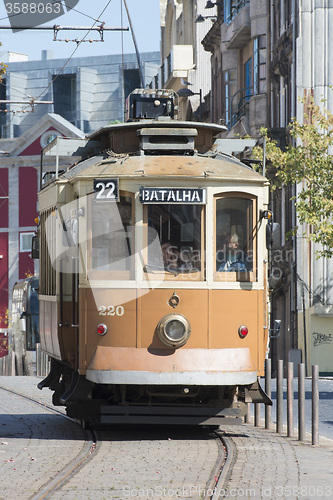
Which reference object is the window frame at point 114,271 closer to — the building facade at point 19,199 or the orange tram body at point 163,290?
the orange tram body at point 163,290

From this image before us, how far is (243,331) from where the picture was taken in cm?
1305

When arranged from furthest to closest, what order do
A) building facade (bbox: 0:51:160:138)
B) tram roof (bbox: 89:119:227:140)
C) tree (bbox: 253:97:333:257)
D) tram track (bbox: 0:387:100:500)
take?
1. building facade (bbox: 0:51:160:138)
2. tree (bbox: 253:97:333:257)
3. tram roof (bbox: 89:119:227:140)
4. tram track (bbox: 0:387:100:500)

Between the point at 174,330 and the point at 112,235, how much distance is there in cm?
137

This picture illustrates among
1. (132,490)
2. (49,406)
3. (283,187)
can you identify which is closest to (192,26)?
(283,187)

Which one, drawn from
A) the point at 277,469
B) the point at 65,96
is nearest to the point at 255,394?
the point at 277,469

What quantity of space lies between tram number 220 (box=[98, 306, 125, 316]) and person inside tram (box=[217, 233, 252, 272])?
1.26 meters

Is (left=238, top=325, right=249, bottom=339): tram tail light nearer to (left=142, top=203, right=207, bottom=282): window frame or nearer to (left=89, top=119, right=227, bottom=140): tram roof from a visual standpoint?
(left=142, top=203, right=207, bottom=282): window frame

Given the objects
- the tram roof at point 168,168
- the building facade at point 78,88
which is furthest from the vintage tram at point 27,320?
the building facade at point 78,88

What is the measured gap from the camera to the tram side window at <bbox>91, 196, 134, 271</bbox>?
13109 mm


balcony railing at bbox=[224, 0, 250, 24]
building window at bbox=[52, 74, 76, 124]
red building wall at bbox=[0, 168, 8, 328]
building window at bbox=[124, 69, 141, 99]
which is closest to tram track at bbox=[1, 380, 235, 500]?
balcony railing at bbox=[224, 0, 250, 24]

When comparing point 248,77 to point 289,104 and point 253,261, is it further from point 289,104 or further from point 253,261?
point 253,261

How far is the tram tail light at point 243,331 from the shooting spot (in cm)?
1304

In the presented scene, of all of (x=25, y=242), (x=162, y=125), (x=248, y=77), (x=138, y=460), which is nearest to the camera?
(x=138, y=460)

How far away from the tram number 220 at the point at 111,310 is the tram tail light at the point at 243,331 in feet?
4.51
